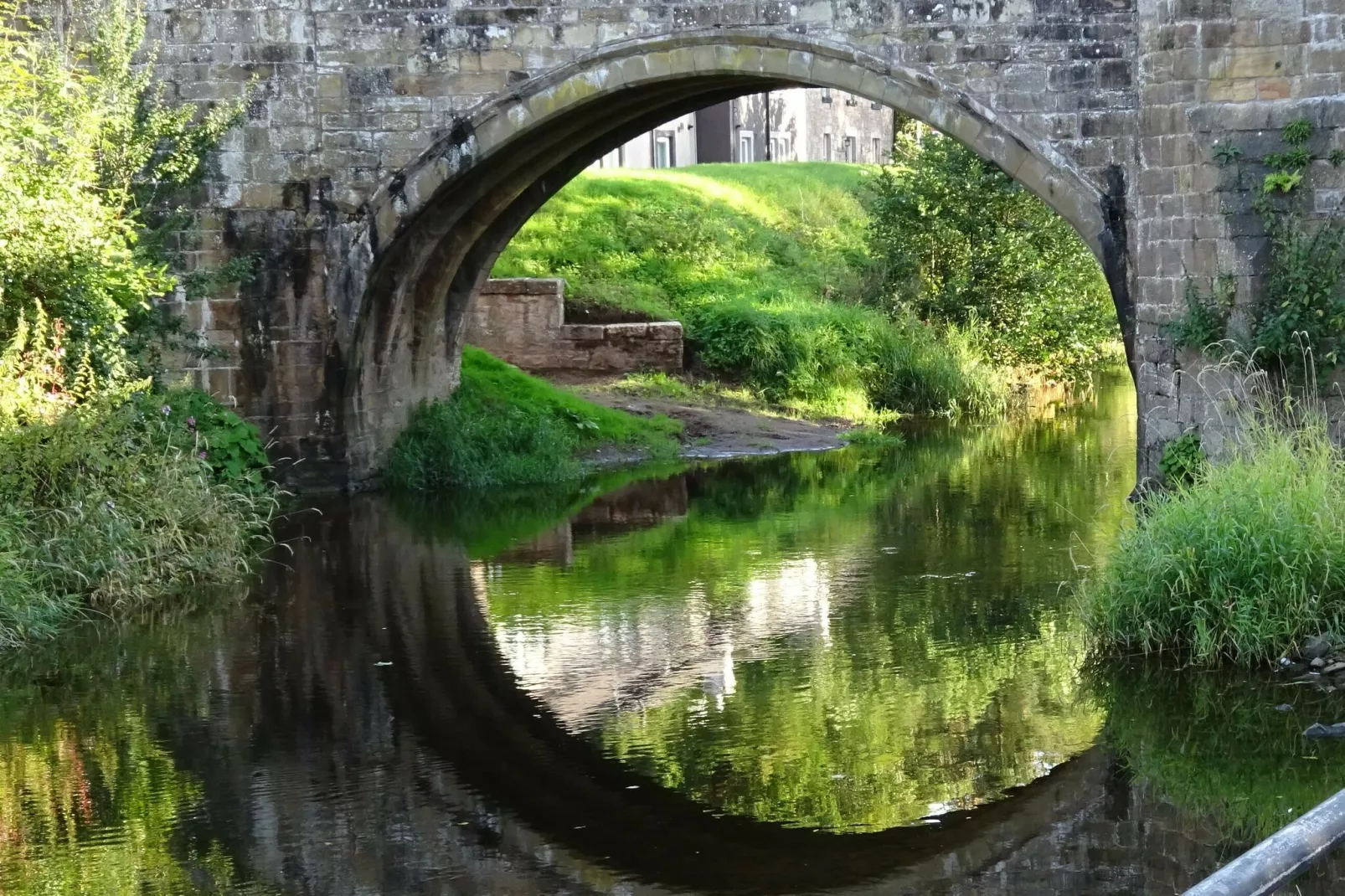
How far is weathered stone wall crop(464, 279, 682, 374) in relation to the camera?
1941 centimetres

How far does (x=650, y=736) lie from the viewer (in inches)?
286

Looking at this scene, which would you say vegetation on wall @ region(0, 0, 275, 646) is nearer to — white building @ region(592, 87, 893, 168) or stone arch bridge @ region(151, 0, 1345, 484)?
stone arch bridge @ region(151, 0, 1345, 484)

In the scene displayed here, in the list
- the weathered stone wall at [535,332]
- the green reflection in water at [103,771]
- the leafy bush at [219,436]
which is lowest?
the green reflection in water at [103,771]

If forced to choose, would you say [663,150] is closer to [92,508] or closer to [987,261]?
[987,261]

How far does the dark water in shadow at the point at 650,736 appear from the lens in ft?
19.1

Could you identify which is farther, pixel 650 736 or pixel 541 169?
pixel 541 169

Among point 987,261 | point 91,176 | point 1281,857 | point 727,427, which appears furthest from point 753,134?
point 1281,857

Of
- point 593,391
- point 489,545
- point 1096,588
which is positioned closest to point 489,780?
point 1096,588

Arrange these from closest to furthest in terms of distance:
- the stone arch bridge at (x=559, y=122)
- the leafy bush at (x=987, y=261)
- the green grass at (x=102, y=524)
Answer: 1. the green grass at (x=102, y=524)
2. the stone arch bridge at (x=559, y=122)
3. the leafy bush at (x=987, y=261)

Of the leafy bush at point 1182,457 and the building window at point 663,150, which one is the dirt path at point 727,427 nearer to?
the leafy bush at point 1182,457

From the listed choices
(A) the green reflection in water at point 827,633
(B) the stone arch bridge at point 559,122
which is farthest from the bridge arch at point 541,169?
(A) the green reflection in water at point 827,633

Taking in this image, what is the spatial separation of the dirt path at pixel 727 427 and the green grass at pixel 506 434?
0.33 meters

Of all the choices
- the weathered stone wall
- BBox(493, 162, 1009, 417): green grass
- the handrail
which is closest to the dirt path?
the weathered stone wall

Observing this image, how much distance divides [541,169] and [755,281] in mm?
8842
